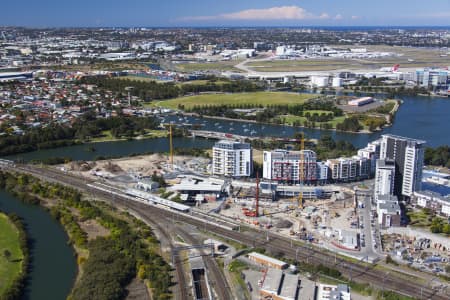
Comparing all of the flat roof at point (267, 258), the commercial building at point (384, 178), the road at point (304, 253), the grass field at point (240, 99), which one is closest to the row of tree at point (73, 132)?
the grass field at point (240, 99)

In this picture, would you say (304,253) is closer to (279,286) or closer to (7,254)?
(279,286)

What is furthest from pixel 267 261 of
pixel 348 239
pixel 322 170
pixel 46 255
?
pixel 322 170

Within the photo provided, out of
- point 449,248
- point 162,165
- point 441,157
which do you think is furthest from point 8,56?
point 449,248

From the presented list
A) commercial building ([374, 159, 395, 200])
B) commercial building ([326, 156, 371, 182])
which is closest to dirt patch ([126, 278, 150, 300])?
commercial building ([374, 159, 395, 200])

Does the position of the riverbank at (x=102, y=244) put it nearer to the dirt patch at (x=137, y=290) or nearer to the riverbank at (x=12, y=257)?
the dirt patch at (x=137, y=290)

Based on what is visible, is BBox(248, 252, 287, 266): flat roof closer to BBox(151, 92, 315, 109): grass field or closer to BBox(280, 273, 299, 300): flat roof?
BBox(280, 273, 299, 300): flat roof

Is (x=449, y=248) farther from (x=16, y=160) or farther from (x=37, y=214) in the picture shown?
(x=16, y=160)
